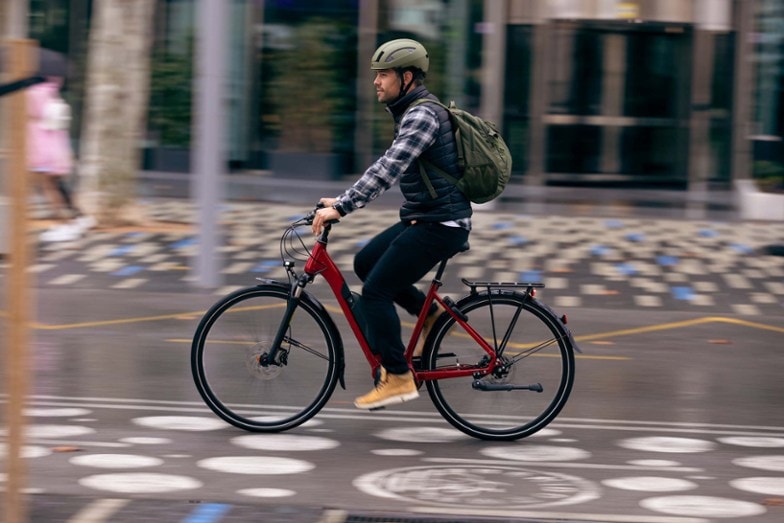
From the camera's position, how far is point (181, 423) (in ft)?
21.3

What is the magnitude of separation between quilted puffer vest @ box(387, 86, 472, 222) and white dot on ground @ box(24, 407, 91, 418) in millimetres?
1892

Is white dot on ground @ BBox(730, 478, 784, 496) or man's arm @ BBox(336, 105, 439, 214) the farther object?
man's arm @ BBox(336, 105, 439, 214)

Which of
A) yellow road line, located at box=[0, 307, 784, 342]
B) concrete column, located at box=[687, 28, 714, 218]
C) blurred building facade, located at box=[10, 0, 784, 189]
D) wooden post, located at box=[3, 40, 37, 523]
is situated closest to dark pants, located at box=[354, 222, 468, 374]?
wooden post, located at box=[3, 40, 37, 523]

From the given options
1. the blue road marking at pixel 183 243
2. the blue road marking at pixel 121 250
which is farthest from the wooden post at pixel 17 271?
the blue road marking at pixel 183 243

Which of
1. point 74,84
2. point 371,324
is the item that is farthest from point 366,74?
point 371,324

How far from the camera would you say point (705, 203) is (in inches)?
742

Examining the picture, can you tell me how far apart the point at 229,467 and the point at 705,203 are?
14147 mm

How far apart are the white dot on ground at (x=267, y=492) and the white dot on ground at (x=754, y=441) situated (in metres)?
2.24

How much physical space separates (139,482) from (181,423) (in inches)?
44.0

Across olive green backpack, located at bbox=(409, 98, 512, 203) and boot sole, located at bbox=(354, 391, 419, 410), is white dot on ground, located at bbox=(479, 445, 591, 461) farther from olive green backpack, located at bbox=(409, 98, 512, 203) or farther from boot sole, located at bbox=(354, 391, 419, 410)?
olive green backpack, located at bbox=(409, 98, 512, 203)

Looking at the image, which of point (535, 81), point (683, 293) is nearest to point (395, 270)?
point (683, 293)

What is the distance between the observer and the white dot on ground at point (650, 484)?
18.1ft

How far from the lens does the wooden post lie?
4.26 metres

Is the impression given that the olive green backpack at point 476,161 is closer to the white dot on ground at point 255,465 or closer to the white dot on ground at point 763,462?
the white dot on ground at point 255,465
